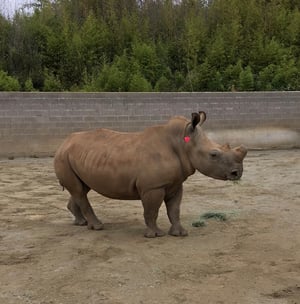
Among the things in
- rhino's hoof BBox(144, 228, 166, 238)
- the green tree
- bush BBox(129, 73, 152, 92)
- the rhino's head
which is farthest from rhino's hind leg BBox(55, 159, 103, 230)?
the green tree

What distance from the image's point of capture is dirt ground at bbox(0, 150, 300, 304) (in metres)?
4.56

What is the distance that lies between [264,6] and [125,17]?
6478 millimetres

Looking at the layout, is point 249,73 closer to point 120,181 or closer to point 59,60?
point 59,60

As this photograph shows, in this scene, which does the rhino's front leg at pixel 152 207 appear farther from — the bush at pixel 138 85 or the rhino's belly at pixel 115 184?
the bush at pixel 138 85

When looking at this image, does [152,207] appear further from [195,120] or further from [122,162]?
[195,120]

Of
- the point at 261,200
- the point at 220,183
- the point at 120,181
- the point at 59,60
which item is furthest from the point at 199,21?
the point at 120,181

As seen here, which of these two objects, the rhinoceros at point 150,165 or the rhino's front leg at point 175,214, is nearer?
the rhinoceros at point 150,165

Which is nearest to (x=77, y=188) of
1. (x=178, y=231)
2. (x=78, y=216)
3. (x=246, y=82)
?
(x=78, y=216)

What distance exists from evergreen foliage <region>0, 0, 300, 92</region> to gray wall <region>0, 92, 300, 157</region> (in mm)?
2772

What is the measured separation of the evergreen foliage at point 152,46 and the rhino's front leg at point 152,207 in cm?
1328

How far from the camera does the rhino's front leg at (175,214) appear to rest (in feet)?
21.4

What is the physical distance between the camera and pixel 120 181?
6434 millimetres

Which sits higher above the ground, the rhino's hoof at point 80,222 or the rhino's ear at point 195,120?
the rhino's ear at point 195,120

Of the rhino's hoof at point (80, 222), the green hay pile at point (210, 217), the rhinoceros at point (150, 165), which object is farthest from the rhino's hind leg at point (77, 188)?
the green hay pile at point (210, 217)
